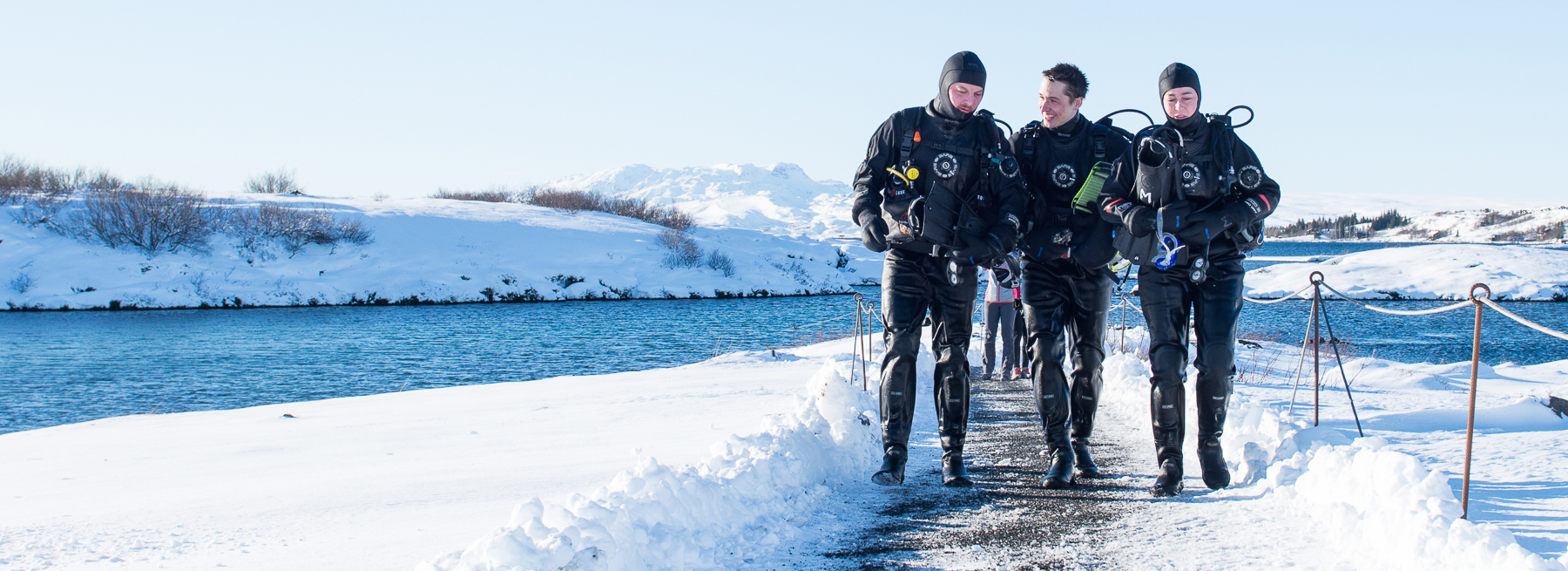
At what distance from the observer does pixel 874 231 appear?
15.1ft

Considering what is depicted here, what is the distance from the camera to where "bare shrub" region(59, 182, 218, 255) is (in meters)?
57.5

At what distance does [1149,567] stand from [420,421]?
642 centimetres

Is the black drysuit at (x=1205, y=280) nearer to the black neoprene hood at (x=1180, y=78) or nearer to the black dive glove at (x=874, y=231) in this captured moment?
the black neoprene hood at (x=1180, y=78)

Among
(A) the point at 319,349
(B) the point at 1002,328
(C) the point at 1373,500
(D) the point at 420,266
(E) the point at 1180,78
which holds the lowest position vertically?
(A) the point at 319,349

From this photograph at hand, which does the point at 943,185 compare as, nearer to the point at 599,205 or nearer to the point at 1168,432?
the point at 1168,432

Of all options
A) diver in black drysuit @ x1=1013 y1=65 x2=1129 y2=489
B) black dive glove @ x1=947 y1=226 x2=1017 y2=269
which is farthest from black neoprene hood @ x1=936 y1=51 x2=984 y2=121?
black dive glove @ x1=947 y1=226 x2=1017 y2=269

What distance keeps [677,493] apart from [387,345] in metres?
29.6

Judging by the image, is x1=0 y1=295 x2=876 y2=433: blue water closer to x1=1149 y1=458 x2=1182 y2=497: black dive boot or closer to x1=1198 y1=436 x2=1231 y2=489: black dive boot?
x1=1149 y1=458 x2=1182 y2=497: black dive boot

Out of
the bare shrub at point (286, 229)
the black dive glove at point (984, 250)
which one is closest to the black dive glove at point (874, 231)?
the black dive glove at point (984, 250)

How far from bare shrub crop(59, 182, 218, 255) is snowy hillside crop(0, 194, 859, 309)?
98 centimetres

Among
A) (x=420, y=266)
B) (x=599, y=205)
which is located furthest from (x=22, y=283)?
(x=599, y=205)

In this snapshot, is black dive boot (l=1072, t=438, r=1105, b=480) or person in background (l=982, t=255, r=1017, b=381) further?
person in background (l=982, t=255, r=1017, b=381)

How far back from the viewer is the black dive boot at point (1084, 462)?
474cm

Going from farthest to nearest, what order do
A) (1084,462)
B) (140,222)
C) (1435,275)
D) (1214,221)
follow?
(140,222)
(1435,275)
(1084,462)
(1214,221)
